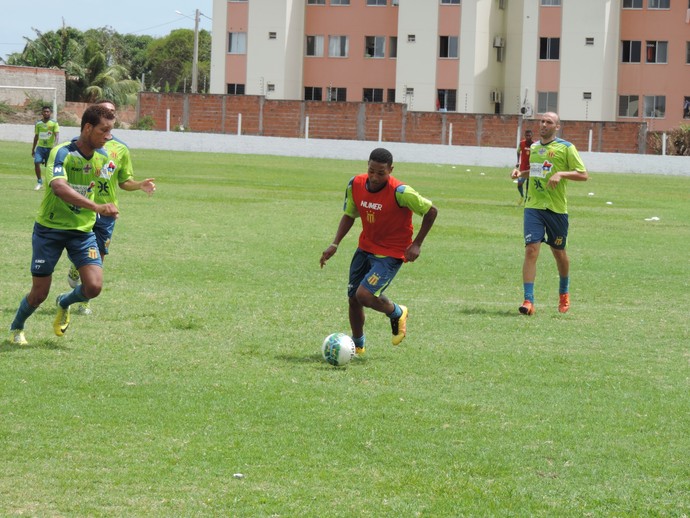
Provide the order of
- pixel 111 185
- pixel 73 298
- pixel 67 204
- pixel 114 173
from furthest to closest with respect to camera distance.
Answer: pixel 114 173, pixel 111 185, pixel 73 298, pixel 67 204

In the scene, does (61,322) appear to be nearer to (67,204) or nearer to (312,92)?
(67,204)

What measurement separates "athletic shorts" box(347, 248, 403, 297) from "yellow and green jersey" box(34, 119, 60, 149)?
21.2 meters

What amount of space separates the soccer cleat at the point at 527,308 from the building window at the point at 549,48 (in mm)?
59875

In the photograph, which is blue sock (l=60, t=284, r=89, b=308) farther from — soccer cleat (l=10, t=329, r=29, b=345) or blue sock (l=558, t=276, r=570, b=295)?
blue sock (l=558, t=276, r=570, b=295)

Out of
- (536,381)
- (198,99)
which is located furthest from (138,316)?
(198,99)

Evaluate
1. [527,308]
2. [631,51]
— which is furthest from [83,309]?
[631,51]

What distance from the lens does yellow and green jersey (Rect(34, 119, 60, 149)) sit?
98.8 ft

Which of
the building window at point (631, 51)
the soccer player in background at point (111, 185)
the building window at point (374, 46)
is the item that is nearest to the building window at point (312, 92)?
the building window at point (374, 46)

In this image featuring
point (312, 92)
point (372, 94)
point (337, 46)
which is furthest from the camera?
point (312, 92)

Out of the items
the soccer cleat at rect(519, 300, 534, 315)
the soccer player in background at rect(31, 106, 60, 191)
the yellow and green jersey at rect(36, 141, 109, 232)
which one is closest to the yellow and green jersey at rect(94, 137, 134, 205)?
the yellow and green jersey at rect(36, 141, 109, 232)

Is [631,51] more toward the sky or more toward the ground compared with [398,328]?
more toward the sky

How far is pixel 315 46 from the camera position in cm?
7794

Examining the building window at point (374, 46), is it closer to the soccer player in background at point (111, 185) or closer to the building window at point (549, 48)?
the building window at point (549, 48)

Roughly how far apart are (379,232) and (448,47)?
2538 inches
